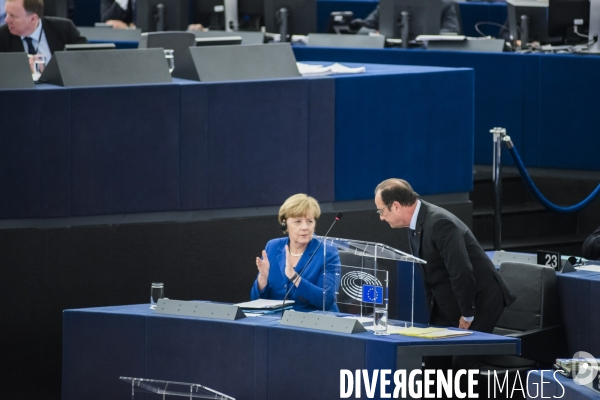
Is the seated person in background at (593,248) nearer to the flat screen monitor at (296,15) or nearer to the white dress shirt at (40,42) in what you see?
the white dress shirt at (40,42)

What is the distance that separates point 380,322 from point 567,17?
6141 mm

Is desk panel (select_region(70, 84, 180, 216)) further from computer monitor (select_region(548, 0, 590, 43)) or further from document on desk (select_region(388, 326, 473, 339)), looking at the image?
computer monitor (select_region(548, 0, 590, 43))

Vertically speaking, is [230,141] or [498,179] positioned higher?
[230,141]

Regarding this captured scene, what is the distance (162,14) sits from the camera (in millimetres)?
12039

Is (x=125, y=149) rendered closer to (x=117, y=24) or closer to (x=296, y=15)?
(x=296, y=15)

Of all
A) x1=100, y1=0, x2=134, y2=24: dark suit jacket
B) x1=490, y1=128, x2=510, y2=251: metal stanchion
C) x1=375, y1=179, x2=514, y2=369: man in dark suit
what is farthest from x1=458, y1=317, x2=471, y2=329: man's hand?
x1=100, y1=0, x2=134, y2=24: dark suit jacket

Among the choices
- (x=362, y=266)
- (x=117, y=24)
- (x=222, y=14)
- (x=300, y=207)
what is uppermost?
(x=222, y=14)

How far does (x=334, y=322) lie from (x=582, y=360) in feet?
4.16

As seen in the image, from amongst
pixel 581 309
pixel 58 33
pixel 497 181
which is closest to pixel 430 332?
pixel 581 309

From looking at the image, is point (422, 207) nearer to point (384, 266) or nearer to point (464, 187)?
point (384, 266)

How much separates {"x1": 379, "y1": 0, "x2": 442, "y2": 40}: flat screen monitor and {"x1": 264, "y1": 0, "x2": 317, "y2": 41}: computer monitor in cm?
82

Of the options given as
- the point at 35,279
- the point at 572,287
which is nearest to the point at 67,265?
the point at 35,279

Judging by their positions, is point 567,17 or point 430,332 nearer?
point 430,332

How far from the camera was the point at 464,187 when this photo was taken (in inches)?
353
